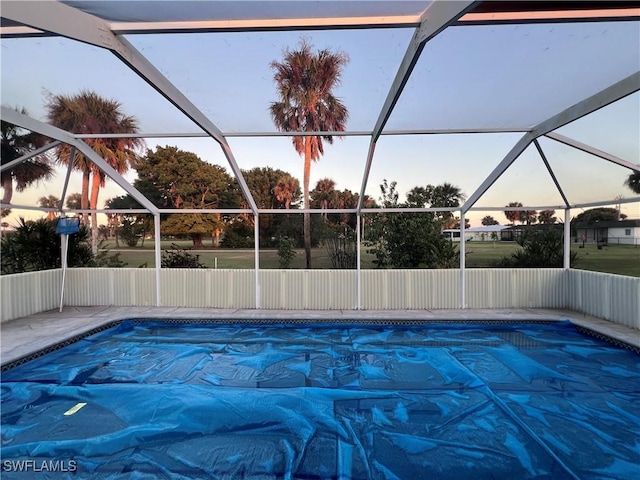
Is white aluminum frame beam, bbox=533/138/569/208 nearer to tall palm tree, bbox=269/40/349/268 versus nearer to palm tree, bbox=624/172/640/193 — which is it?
palm tree, bbox=624/172/640/193

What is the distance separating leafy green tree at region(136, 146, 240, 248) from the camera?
10.5m

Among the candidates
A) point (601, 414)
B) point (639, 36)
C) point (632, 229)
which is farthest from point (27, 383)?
point (632, 229)

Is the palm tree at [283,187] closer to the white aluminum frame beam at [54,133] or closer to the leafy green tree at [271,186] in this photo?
the leafy green tree at [271,186]

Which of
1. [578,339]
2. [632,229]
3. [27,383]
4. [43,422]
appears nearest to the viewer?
[43,422]

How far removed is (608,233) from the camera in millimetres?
16234

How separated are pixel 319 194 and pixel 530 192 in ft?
37.3

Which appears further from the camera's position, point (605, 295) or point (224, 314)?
point (224, 314)

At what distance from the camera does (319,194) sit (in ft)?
60.5

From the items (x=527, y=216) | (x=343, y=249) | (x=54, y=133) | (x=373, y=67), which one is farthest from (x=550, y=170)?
(x=527, y=216)

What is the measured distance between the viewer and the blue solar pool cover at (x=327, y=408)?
9.23 feet

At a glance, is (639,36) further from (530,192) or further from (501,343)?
(530,192)

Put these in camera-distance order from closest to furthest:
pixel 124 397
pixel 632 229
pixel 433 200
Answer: pixel 124 397, pixel 433 200, pixel 632 229

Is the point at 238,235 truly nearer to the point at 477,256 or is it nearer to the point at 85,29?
the point at 477,256

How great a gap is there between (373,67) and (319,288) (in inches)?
179
